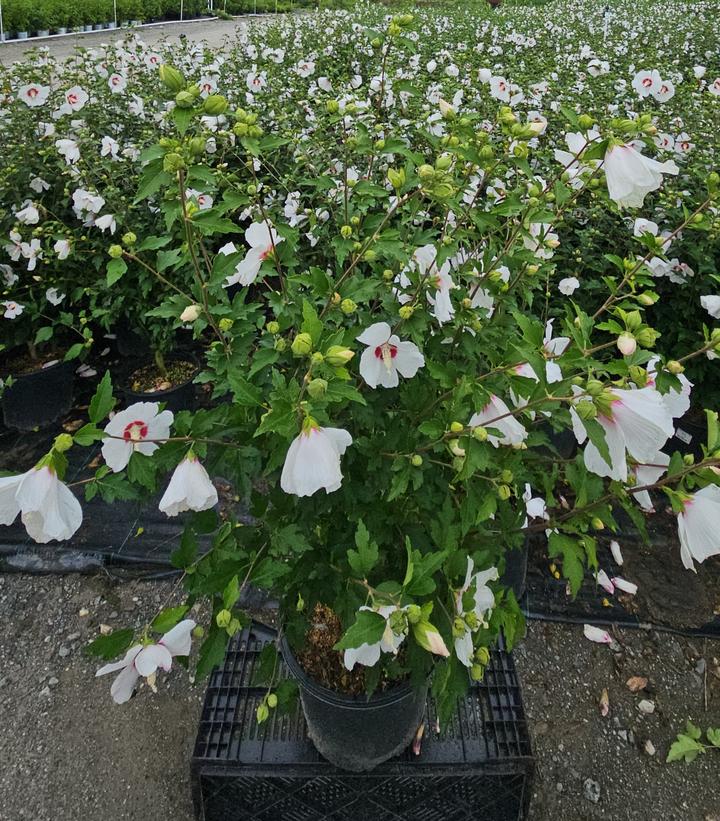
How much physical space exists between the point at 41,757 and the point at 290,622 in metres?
1.19

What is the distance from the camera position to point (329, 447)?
0.90m

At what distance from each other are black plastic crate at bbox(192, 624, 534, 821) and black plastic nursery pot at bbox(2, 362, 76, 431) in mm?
2036

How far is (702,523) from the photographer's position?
38.8 inches

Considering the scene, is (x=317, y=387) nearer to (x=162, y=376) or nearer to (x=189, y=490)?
(x=189, y=490)

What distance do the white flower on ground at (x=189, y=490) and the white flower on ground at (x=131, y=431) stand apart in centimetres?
8

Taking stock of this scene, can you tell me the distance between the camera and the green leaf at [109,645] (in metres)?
0.98

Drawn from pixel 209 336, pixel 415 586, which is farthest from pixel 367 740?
pixel 209 336

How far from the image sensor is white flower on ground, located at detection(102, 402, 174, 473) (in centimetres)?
104

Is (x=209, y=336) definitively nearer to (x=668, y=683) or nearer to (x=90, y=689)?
(x=90, y=689)

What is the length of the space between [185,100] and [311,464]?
2.05 ft

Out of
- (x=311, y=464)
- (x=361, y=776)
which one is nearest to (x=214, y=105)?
(x=311, y=464)

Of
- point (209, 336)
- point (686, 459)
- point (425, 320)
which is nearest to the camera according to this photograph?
point (686, 459)

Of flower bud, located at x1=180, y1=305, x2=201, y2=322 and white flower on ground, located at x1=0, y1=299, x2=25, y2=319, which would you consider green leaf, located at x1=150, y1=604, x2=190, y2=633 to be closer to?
flower bud, located at x1=180, y1=305, x2=201, y2=322

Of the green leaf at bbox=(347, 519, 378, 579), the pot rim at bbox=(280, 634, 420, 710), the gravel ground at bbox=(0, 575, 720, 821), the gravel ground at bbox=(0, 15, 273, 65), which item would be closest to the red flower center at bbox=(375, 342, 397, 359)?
the green leaf at bbox=(347, 519, 378, 579)
